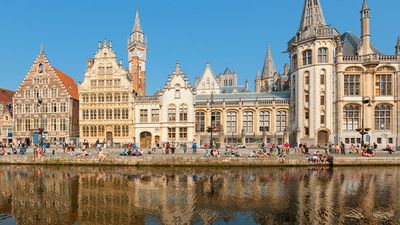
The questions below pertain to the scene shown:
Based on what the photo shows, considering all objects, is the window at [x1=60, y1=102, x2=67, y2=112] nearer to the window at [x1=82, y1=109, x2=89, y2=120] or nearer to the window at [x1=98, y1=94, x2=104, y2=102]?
the window at [x1=82, y1=109, x2=89, y2=120]

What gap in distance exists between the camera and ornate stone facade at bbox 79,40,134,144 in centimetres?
5066

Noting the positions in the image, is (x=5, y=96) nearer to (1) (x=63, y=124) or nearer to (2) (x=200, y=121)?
(1) (x=63, y=124)

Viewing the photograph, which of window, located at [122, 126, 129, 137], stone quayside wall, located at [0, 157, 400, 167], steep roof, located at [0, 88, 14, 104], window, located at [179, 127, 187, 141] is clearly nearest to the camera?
stone quayside wall, located at [0, 157, 400, 167]

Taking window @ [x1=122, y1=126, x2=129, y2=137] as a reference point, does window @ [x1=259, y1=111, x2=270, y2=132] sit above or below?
above

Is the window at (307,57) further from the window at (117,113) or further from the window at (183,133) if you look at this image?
the window at (117,113)

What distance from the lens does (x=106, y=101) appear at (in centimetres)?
5109

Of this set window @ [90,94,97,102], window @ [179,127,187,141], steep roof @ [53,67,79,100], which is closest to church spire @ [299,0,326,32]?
window @ [179,127,187,141]

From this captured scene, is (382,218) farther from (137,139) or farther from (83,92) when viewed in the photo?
(83,92)

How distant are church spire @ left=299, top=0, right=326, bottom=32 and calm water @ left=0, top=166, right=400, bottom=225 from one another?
29355mm

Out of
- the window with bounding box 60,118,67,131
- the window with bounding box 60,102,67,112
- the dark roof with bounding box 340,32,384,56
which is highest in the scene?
the dark roof with bounding box 340,32,384,56

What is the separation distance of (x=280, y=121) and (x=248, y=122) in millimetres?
5482

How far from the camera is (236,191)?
19359mm

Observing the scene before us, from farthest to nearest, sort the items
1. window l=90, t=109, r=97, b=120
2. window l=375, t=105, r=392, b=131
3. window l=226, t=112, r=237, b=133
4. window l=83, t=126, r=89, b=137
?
window l=83, t=126, r=89, b=137 < window l=90, t=109, r=97, b=120 < window l=226, t=112, r=237, b=133 < window l=375, t=105, r=392, b=131

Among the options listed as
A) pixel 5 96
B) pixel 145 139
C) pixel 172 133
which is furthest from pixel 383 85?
pixel 5 96
